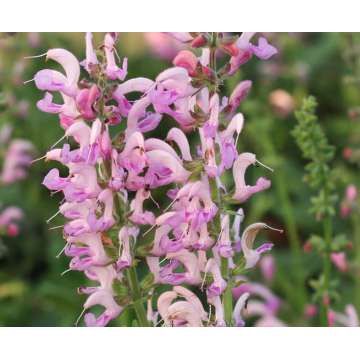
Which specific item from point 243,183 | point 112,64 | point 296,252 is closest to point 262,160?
point 296,252

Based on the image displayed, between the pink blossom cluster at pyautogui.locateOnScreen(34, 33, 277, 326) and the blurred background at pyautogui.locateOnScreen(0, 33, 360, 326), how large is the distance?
2.80 feet

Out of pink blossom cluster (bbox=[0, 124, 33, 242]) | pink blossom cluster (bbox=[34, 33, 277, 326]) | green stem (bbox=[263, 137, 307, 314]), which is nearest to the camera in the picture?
pink blossom cluster (bbox=[34, 33, 277, 326])

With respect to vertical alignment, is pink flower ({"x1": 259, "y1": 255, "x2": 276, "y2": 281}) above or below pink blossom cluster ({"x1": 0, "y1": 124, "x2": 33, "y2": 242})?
below

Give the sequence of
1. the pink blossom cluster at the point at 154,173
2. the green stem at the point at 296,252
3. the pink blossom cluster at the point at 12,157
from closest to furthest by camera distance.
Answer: the pink blossom cluster at the point at 154,173 → the green stem at the point at 296,252 → the pink blossom cluster at the point at 12,157

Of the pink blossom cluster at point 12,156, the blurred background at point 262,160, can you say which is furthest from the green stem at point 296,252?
the pink blossom cluster at point 12,156

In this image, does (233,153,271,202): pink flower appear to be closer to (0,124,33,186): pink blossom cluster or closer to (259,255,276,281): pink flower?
(259,255,276,281): pink flower

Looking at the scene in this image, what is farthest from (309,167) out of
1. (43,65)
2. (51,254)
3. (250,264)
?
(43,65)

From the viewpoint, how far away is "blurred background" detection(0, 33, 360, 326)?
2.59 metres

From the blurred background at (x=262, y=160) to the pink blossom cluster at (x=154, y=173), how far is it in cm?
85

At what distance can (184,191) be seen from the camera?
1.52m

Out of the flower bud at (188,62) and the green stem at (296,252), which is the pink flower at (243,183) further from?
the green stem at (296,252)

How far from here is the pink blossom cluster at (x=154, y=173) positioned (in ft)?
4.95

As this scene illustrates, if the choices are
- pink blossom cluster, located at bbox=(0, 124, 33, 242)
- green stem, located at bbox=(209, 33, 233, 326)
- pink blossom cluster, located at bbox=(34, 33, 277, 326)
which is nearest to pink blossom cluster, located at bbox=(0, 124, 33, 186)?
pink blossom cluster, located at bbox=(0, 124, 33, 242)
